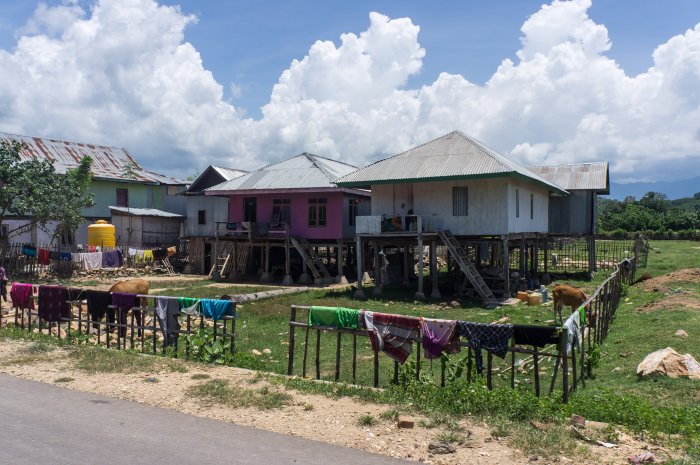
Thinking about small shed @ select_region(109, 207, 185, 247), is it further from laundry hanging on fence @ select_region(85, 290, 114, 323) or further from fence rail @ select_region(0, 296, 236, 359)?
laundry hanging on fence @ select_region(85, 290, 114, 323)

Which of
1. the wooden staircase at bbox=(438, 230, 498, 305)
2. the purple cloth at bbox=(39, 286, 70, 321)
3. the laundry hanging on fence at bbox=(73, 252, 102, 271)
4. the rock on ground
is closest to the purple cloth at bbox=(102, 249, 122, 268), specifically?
the laundry hanging on fence at bbox=(73, 252, 102, 271)

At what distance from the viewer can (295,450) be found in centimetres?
702

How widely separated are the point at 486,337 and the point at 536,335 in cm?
74

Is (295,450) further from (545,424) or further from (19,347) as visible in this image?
(19,347)

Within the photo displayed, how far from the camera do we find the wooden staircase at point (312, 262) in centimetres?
3036

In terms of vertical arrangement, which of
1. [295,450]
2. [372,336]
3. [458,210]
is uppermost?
[458,210]

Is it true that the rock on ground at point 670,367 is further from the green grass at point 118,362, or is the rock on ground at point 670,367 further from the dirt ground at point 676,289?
the green grass at point 118,362

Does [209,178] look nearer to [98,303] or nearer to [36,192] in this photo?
[36,192]

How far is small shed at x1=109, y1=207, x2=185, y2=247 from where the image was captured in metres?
39.3

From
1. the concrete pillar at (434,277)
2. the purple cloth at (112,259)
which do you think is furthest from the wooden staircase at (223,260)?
the concrete pillar at (434,277)

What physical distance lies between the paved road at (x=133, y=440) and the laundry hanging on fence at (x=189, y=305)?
356 cm

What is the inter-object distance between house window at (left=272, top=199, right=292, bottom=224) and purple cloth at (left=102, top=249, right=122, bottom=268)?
9.70 meters

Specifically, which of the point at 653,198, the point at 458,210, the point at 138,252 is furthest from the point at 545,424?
the point at 653,198

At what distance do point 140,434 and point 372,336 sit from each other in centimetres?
416
